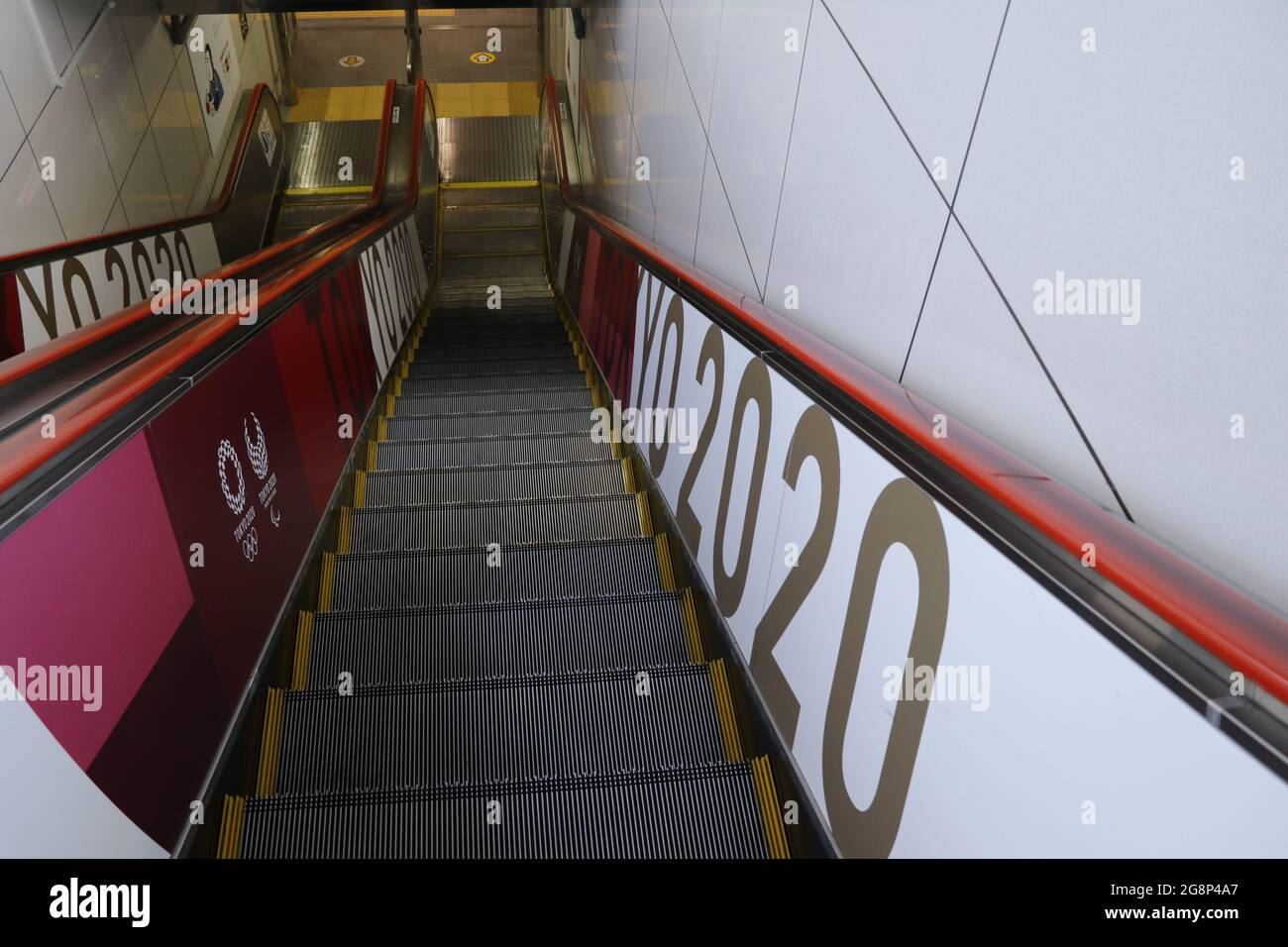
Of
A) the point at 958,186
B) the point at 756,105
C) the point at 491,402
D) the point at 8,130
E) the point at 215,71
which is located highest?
the point at 215,71

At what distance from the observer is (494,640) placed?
101 inches

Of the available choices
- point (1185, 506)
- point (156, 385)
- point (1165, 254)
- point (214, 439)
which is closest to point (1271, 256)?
point (1165, 254)

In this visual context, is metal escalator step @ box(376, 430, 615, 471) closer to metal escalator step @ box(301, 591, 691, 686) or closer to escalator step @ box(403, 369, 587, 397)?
escalator step @ box(403, 369, 587, 397)

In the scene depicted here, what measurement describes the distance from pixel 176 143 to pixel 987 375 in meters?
7.75

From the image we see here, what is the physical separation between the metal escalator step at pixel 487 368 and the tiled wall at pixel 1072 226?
3.25 metres

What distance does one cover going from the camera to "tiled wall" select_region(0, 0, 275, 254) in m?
4.36

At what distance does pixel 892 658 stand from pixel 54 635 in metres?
1.30

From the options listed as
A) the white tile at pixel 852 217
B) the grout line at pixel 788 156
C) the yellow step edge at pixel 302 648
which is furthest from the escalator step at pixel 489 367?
the white tile at pixel 852 217

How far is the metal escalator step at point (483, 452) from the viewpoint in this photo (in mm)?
3867

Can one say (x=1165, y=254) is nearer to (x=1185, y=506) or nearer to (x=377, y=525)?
(x=1185, y=506)

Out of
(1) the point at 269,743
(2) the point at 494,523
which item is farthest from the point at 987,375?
(2) the point at 494,523

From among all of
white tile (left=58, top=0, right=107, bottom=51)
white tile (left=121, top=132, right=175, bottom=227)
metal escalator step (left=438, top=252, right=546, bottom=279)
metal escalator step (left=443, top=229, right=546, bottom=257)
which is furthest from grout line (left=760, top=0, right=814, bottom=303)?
metal escalator step (left=443, top=229, right=546, bottom=257)

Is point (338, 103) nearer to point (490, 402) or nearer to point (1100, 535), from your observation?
point (490, 402)

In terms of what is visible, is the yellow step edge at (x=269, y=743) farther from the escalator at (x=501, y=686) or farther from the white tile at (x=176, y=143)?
the white tile at (x=176, y=143)
